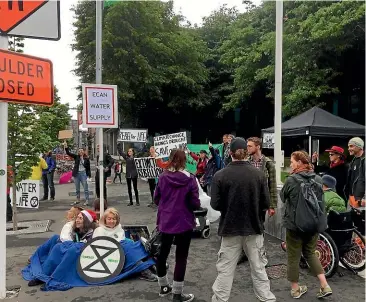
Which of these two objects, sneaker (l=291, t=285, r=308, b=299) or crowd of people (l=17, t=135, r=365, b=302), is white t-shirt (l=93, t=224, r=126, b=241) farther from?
sneaker (l=291, t=285, r=308, b=299)

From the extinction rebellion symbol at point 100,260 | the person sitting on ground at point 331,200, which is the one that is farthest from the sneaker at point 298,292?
the extinction rebellion symbol at point 100,260

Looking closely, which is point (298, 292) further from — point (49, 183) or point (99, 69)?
point (49, 183)

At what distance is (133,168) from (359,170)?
700 centimetres

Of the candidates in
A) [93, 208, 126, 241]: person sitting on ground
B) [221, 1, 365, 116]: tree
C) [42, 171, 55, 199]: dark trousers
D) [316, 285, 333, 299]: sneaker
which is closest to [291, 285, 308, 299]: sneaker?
[316, 285, 333, 299]: sneaker

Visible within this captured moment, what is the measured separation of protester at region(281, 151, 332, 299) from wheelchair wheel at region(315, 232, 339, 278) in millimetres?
599

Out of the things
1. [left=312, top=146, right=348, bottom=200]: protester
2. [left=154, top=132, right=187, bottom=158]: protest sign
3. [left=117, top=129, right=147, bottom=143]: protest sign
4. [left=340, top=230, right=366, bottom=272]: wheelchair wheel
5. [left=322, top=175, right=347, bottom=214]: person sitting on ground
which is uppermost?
[left=117, top=129, right=147, bottom=143]: protest sign

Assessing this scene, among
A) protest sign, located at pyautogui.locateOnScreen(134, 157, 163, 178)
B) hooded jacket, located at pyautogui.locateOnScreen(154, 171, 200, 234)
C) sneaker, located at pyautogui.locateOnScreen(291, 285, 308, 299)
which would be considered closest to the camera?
hooded jacket, located at pyautogui.locateOnScreen(154, 171, 200, 234)

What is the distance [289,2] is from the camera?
19.7 m

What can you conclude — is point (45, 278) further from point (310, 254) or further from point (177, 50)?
point (177, 50)

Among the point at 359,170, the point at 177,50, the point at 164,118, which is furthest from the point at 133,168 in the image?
the point at 164,118

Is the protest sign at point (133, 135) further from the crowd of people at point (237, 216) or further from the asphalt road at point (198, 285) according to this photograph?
the crowd of people at point (237, 216)

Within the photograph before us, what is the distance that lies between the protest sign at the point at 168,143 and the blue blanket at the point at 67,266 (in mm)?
5486

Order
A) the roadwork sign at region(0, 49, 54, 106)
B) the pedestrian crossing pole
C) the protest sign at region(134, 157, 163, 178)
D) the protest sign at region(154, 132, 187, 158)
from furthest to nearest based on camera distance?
the protest sign at region(134, 157, 163, 178)
the protest sign at region(154, 132, 187, 158)
the pedestrian crossing pole
the roadwork sign at region(0, 49, 54, 106)

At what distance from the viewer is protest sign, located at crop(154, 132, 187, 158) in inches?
425
